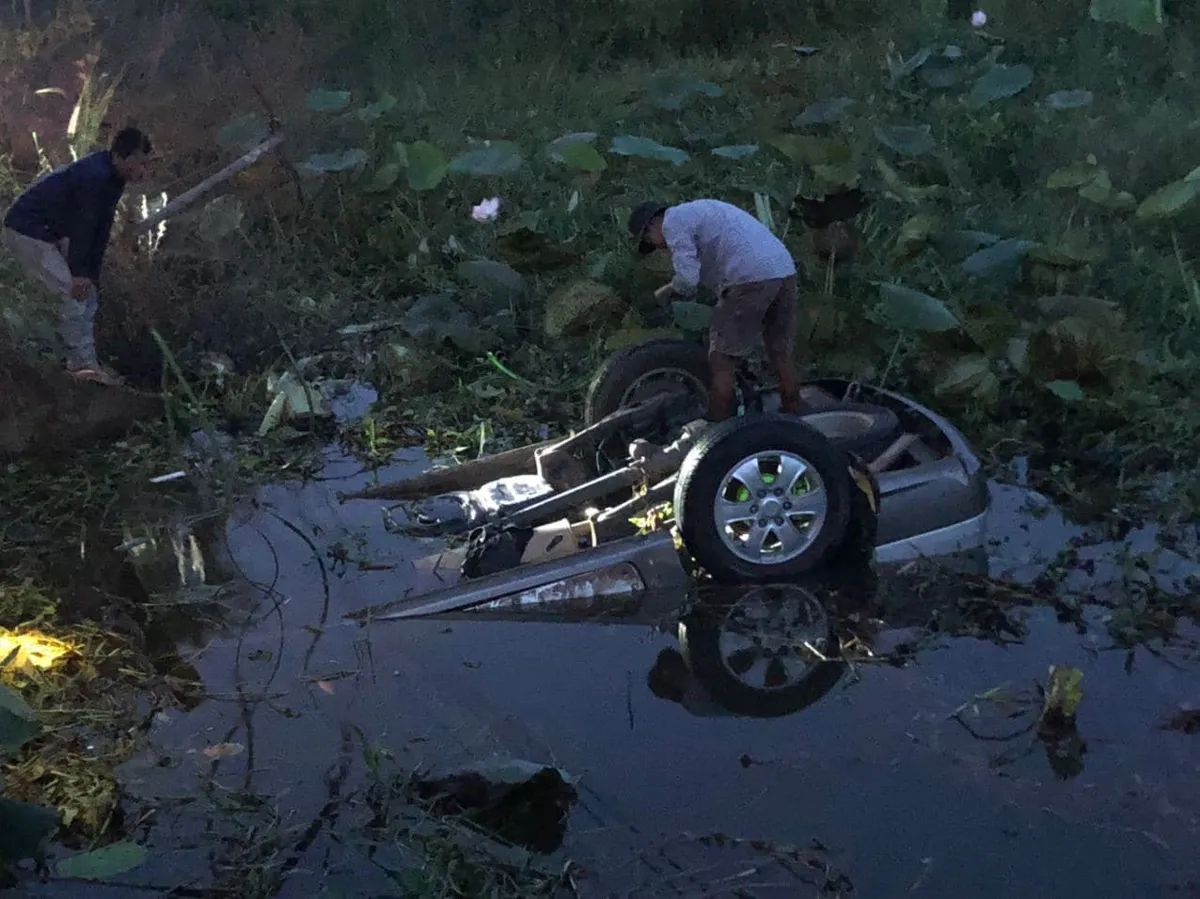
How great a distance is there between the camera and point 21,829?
11.2 feet

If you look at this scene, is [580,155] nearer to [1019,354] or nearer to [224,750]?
[1019,354]

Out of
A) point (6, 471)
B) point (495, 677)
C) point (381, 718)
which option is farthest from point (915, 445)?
point (6, 471)

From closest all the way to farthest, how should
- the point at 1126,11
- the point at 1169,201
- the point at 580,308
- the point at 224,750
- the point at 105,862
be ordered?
the point at 105,862
the point at 224,750
the point at 580,308
the point at 1169,201
the point at 1126,11

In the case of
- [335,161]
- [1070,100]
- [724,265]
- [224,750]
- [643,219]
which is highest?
[643,219]

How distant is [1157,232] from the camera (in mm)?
9406

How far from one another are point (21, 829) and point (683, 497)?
271 cm

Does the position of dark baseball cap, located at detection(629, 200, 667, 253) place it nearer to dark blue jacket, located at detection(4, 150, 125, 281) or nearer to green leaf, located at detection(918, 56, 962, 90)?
dark blue jacket, located at detection(4, 150, 125, 281)

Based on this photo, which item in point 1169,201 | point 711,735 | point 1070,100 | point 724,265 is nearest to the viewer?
point 711,735

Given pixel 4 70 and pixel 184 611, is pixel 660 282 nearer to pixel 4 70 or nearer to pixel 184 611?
pixel 184 611

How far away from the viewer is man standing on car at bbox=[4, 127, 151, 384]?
736 centimetres

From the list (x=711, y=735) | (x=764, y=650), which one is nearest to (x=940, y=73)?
(x=764, y=650)

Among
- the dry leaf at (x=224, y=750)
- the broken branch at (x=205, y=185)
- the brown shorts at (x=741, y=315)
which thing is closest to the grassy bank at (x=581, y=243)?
the broken branch at (x=205, y=185)

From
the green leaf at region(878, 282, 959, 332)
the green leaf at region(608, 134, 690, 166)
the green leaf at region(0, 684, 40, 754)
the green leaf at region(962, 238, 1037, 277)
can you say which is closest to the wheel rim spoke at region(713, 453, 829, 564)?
the green leaf at region(878, 282, 959, 332)

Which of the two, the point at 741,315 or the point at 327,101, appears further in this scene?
the point at 327,101
